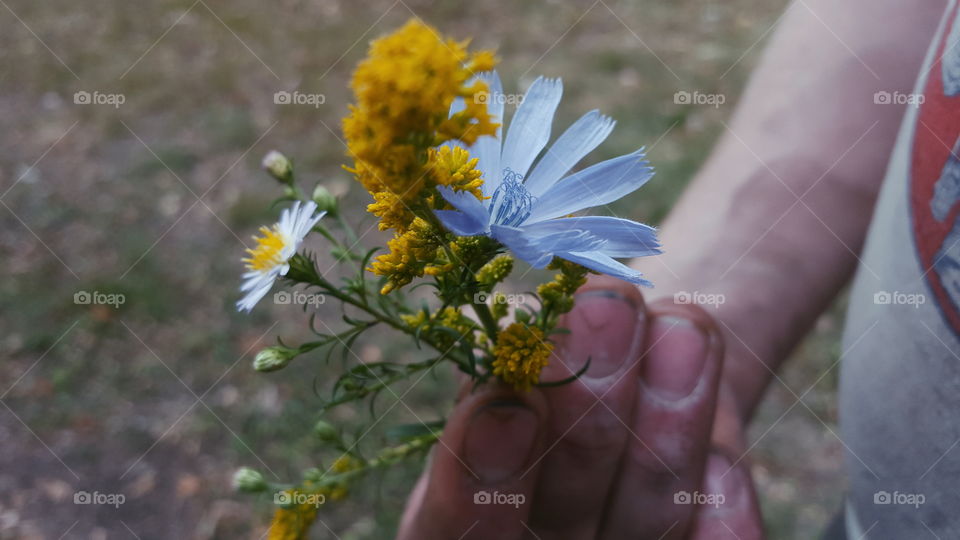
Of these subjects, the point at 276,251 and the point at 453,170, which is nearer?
the point at 453,170

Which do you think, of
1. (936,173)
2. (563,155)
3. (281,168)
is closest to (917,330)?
(936,173)

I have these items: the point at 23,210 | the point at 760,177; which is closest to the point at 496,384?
the point at 760,177

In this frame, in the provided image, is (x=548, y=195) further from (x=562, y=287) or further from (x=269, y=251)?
(x=269, y=251)

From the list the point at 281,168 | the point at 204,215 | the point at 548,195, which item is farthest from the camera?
the point at 204,215

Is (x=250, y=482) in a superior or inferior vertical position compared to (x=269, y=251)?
inferior

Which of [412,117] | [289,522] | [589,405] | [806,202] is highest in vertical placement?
[412,117]

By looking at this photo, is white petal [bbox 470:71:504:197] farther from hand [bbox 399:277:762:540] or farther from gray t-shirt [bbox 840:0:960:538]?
gray t-shirt [bbox 840:0:960:538]

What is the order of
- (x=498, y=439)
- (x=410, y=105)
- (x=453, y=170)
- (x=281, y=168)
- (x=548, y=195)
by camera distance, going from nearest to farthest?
(x=410, y=105)
(x=453, y=170)
(x=548, y=195)
(x=498, y=439)
(x=281, y=168)
